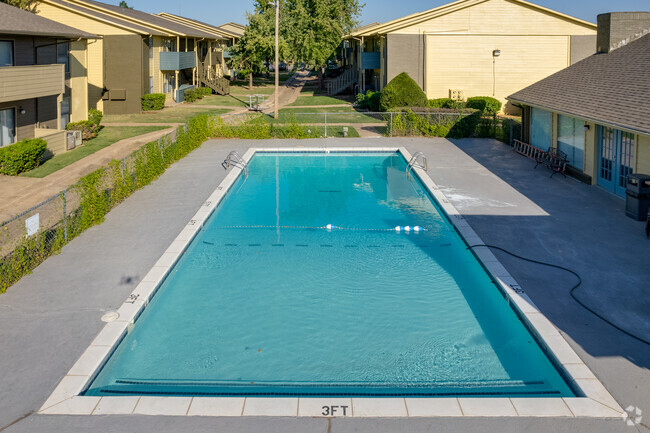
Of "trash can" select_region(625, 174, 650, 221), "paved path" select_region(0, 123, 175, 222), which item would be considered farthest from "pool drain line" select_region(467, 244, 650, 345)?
"paved path" select_region(0, 123, 175, 222)

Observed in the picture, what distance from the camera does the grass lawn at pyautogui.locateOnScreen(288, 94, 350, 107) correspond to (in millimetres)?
46719

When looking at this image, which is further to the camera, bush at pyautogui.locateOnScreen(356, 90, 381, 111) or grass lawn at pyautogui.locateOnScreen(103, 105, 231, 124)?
bush at pyautogui.locateOnScreen(356, 90, 381, 111)

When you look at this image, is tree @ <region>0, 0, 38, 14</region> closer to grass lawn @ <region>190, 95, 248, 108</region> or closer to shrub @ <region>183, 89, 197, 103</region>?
shrub @ <region>183, 89, 197, 103</region>

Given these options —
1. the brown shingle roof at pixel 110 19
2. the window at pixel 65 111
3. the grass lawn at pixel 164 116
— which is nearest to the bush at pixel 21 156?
the window at pixel 65 111

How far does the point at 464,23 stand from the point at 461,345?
31.8m

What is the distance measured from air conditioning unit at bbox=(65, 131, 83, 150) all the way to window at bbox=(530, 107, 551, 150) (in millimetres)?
18832

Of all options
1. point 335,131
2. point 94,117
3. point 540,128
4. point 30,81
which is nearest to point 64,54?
point 94,117

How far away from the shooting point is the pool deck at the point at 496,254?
23.5 ft

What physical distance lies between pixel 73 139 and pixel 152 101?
14092mm

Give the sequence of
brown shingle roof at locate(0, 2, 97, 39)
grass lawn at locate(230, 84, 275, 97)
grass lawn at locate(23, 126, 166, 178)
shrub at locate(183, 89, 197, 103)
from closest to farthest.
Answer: brown shingle roof at locate(0, 2, 97, 39) → grass lawn at locate(23, 126, 166, 178) → shrub at locate(183, 89, 197, 103) → grass lawn at locate(230, 84, 275, 97)

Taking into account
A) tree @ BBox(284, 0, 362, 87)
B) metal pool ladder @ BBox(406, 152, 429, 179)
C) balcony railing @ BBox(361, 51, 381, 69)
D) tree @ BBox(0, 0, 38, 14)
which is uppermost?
tree @ BBox(284, 0, 362, 87)

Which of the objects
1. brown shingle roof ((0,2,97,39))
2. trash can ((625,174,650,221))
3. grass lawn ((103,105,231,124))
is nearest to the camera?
trash can ((625,174,650,221))

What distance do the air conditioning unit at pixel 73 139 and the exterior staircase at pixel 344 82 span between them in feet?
99.8

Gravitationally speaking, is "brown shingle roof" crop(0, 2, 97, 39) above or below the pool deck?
above
